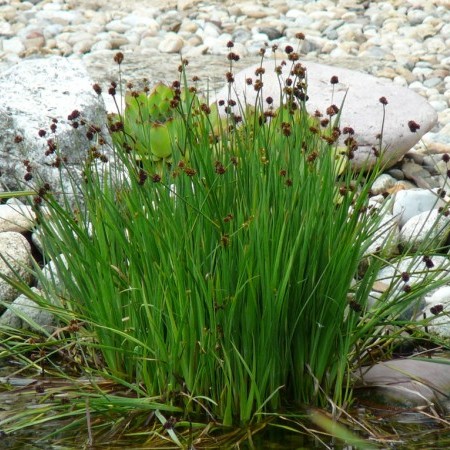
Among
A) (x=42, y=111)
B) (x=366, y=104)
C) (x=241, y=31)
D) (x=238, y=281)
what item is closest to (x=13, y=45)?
(x=241, y=31)

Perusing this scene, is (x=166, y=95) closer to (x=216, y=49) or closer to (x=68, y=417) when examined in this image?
(x=68, y=417)

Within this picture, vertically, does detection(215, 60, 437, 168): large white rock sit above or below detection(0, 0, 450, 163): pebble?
above

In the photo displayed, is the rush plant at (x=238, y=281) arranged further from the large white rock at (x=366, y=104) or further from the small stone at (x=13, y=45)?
the small stone at (x=13, y=45)

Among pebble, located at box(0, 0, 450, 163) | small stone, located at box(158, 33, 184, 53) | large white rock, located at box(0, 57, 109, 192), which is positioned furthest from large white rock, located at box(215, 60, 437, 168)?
small stone, located at box(158, 33, 184, 53)

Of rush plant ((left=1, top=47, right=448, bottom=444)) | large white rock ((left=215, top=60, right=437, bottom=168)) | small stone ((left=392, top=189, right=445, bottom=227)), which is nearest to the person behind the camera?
rush plant ((left=1, top=47, right=448, bottom=444))

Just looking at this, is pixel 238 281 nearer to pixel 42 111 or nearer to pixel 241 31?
pixel 42 111

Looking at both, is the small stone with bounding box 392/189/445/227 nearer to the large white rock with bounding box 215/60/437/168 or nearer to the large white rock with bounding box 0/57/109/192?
the large white rock with bounding box 215/60/437/168

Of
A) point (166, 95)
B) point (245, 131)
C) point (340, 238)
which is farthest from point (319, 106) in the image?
point (340, 238)
